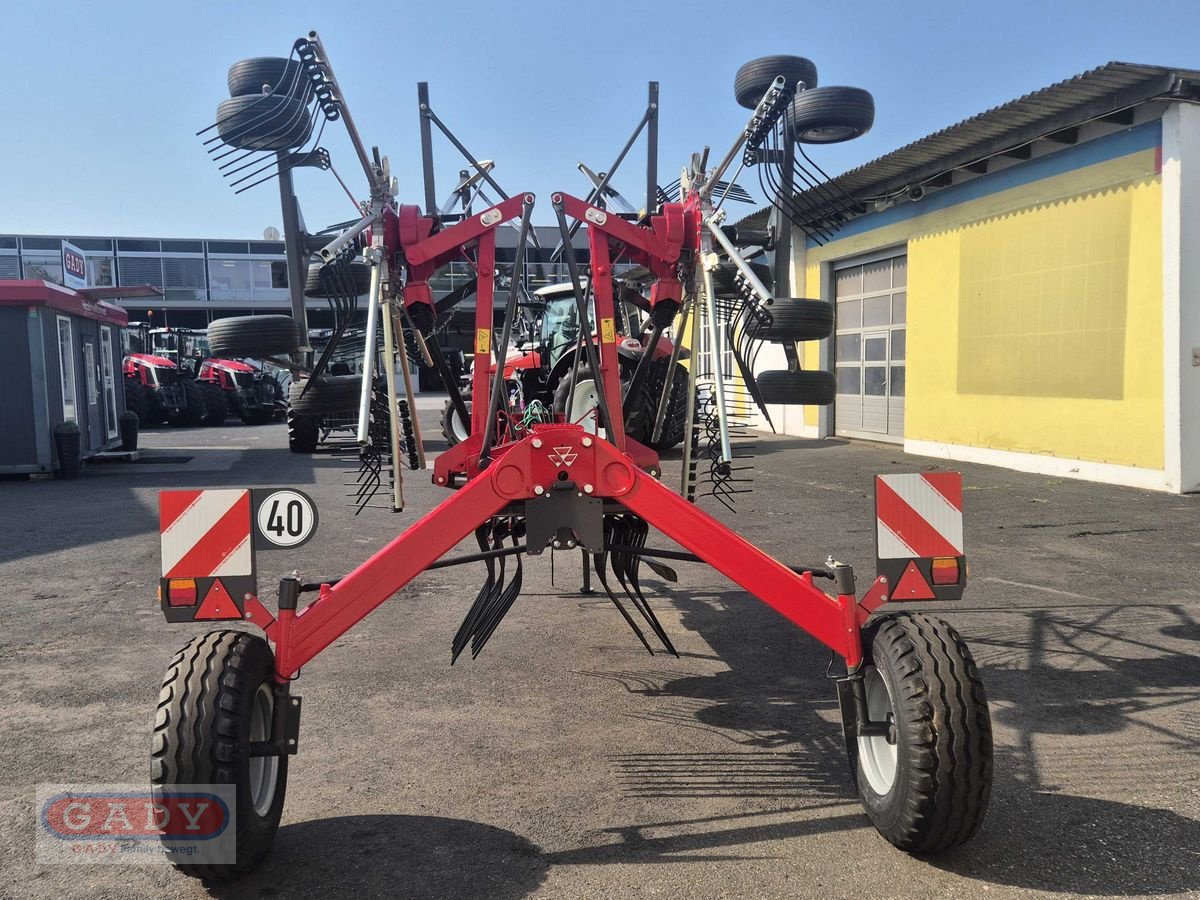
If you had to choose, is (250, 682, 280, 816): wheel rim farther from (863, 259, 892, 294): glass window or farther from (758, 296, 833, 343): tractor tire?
(863, 259, 892, 294): glass window

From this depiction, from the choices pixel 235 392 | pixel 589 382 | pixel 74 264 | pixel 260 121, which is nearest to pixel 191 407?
pixel 235 392

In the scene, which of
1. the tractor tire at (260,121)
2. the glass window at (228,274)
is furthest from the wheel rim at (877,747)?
the glass window at (228,274)

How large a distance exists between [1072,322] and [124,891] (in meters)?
11.7

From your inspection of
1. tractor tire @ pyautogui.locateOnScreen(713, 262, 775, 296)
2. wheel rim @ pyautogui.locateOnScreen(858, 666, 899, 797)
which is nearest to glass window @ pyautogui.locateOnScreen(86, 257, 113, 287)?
tractor tire @ pyautogui.locateOnScreen(713, 262, 775, 296)

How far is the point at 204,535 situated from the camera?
10.2 ft

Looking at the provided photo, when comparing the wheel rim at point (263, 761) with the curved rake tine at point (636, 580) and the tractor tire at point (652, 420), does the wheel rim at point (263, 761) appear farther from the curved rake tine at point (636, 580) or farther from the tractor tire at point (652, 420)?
the tractor tire at point (652, 420)

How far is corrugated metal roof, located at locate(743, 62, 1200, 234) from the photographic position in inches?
402

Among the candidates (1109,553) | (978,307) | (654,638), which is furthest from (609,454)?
(978,307)

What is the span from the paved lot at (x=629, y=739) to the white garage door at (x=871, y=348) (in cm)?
895

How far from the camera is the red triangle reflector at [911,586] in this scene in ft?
10.5

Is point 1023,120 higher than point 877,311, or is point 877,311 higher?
point 1023,120

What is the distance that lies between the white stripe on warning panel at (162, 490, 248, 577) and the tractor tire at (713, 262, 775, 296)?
207 cm

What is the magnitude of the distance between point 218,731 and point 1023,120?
12234 mm

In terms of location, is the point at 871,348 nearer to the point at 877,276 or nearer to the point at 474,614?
the point at 877,276
